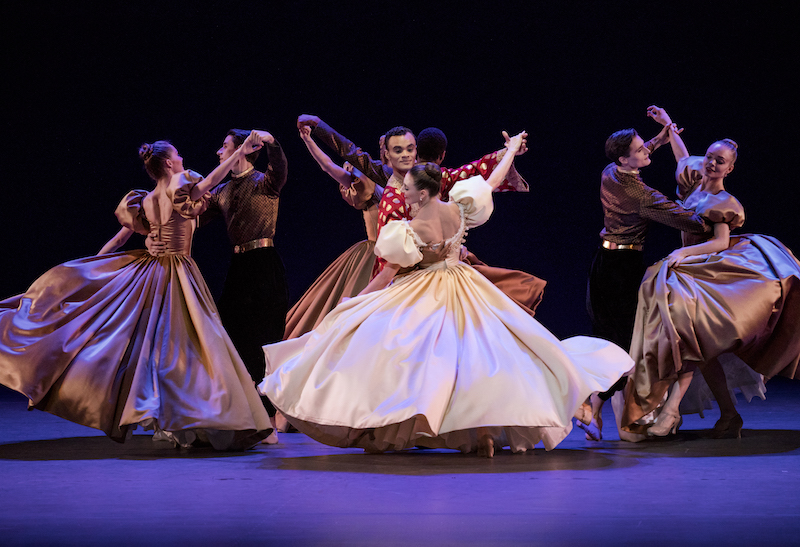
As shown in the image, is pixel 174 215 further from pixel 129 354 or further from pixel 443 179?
pixel 443 179

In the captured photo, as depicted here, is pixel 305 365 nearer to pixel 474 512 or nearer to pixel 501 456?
pixel 501 456

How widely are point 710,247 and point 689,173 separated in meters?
0.49

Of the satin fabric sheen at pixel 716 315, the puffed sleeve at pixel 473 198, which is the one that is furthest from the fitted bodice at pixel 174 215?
the satin fabric sheen at pixel 716 315

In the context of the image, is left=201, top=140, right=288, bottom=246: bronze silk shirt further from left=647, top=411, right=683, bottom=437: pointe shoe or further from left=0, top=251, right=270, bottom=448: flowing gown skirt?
left=647, top=411, right=683, bottom=437: pointe shoe

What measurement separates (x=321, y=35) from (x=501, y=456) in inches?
149

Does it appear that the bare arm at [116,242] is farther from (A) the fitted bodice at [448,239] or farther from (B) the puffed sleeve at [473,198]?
(B) the puffed sleeve at [473,198]

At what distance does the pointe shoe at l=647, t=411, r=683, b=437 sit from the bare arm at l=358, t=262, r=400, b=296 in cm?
141

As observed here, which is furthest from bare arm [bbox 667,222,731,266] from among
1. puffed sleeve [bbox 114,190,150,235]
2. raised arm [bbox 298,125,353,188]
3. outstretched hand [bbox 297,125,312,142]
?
puffed sleeve [bbox 114,190,150,235]

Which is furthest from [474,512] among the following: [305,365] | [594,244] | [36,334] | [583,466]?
[594,244]

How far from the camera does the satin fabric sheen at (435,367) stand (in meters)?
3.16

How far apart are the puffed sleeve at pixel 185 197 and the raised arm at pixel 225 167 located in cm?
3

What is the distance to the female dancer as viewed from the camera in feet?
15.5

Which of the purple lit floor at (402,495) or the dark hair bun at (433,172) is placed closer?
the purple lit floor at (402,495)

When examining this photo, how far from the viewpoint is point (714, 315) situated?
12.7 feet
